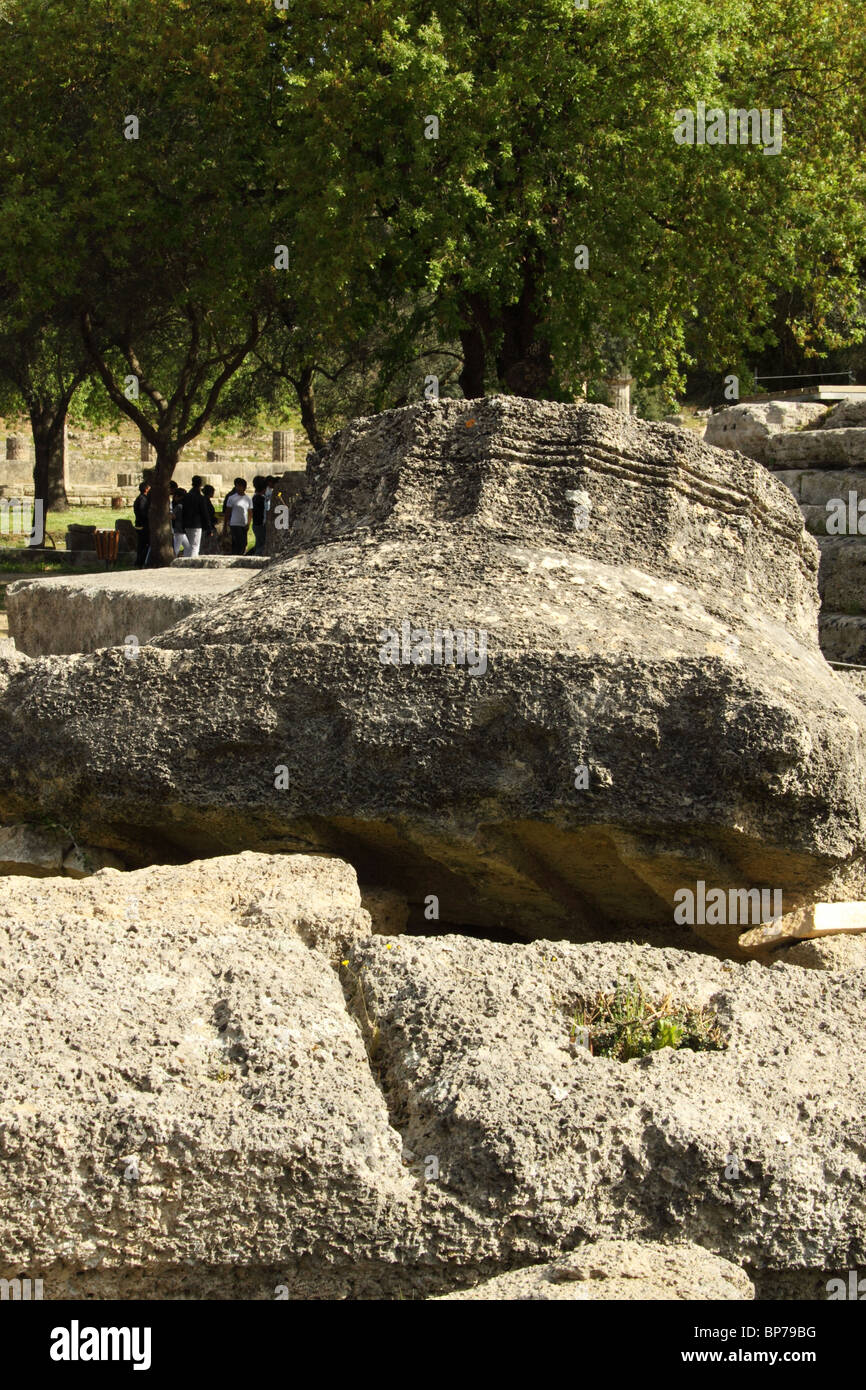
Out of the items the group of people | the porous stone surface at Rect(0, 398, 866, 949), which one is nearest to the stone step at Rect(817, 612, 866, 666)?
the porous stone surface at Rect(0, 398, 866, 949)

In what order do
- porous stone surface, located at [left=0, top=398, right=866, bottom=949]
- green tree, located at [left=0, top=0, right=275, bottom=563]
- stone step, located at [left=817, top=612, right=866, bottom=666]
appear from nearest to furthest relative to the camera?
1. porous stone surface, located at [left=0, top=398, right=866, bottom=949]
2. stone step, located at [left=817, top=612, right=866, bottom=666]
3. green tree, located at [left=0, top=0, right=275, bottom=563]

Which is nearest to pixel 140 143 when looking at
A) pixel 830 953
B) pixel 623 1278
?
pixel 830 953

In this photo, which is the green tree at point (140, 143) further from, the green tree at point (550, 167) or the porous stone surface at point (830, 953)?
the porous stone surface at point (830, 953)

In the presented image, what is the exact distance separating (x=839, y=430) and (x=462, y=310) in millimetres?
5620

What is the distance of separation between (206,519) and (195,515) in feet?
1.07

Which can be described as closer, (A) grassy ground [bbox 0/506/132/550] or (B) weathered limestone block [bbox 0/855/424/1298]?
(B) weathered limestone block [bbox 0/855/424/1298]

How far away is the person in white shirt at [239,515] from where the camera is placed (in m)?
18.0

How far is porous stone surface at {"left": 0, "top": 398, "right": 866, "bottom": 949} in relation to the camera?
3.33 m

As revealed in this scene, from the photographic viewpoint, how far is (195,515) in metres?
17.8

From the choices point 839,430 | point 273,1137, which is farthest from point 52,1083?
point 839,430

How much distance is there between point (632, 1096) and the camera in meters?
2.51

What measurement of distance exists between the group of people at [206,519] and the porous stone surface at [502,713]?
1370 cm

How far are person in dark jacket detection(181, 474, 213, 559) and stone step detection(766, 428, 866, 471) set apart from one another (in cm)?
868

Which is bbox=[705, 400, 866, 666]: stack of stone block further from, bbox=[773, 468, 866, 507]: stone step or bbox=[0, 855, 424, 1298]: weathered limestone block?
bbox=[0, 855, 424, 1298]: weathered limestone block
